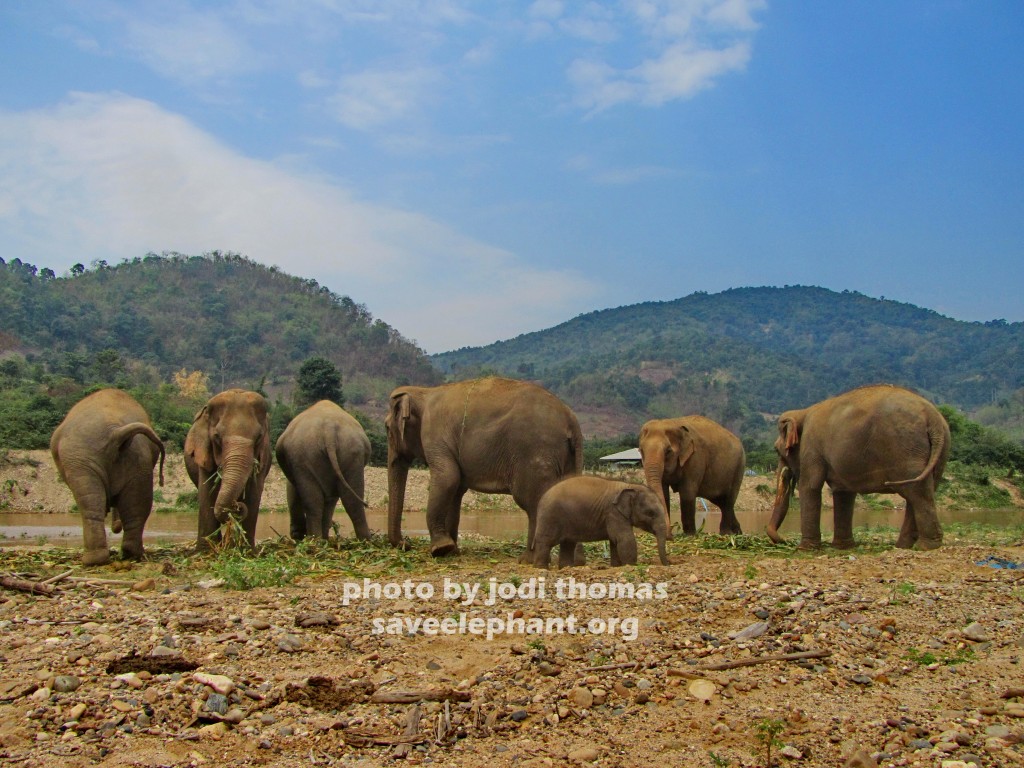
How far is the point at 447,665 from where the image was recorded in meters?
6.82

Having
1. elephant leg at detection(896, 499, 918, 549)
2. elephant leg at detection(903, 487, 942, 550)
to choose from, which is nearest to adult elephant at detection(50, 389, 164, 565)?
elephant leg at detection(903, 487, 942, 550)

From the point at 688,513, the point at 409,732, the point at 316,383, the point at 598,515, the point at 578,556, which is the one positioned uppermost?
the point at 316,383

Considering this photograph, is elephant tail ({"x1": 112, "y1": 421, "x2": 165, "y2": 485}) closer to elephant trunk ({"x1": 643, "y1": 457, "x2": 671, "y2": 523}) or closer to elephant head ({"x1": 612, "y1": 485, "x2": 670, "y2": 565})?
elephant head ({"x1": 612, "y1": 485, "x2": 670, "y2": 565})

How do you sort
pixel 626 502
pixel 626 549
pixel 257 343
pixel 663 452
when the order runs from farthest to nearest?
pixel 257 343 < pixel 663 452 < pixel 626 502 < pixel 626 549

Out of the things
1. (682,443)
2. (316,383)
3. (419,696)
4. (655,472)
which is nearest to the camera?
(419,696)

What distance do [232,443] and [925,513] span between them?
365 inches

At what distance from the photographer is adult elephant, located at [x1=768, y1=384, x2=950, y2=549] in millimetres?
13625

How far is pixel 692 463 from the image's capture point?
1848 cm

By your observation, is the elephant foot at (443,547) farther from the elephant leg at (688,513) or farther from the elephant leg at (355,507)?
the elephant leg at (688,513)

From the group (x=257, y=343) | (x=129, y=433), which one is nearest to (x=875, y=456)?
(x=129, y=433)

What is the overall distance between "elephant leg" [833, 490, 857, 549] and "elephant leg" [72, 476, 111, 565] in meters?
10.0

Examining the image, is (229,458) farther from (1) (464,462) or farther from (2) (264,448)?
(1) (464,462)

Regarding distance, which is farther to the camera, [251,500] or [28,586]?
[251,500]

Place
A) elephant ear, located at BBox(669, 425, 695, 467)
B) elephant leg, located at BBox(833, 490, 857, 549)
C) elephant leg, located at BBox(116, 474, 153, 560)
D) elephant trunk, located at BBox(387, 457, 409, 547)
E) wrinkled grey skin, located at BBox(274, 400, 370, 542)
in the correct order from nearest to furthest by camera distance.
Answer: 1. elephant leg, located at BBox(116, 474, 153, 560)
2. elephant trunk, located at BBox(387, 457, 409, 547)
3. elephant leg, located at BBox(833, 490, 857, 549)
4. wrinkled grey skin, located at BBox(274, 400, 370, 542)
5. elephant ear, located at BBox(669, 425, 695, 467)
